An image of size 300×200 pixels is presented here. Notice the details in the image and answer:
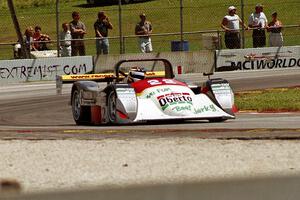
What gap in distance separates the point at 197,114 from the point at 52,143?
3.42m

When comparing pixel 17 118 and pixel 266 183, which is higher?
pixel 266 183

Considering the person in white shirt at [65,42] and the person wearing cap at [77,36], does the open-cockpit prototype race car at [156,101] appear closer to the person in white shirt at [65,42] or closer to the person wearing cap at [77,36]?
the person wearing cap at [77,36]

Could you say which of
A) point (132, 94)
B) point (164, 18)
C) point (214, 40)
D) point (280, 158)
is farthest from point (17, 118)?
point (164, 18)

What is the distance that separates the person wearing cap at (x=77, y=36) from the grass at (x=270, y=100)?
6.53 meters

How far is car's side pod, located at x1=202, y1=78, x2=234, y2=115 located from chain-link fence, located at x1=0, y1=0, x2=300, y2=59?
39.3 ft

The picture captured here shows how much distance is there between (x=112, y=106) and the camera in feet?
49.1

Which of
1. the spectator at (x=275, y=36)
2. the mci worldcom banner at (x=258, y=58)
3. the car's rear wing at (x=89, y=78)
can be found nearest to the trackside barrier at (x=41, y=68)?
the mci worldcom banner at (x=258, y=58)

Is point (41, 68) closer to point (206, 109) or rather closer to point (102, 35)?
point (102, 35)

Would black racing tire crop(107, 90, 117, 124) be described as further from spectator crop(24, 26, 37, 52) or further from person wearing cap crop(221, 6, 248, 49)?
person wearing cap crop(221, 6, 248, 49)

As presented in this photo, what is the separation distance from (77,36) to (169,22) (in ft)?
15.9

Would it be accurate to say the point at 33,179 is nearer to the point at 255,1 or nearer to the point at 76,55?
the point at 76,55

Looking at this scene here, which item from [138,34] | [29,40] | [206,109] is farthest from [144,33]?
[206,109]

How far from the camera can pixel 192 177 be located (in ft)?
28.6

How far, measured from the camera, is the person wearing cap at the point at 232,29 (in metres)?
27.7
